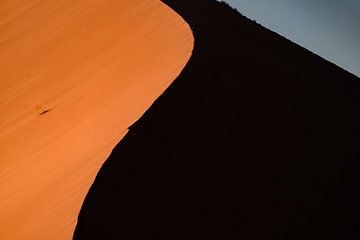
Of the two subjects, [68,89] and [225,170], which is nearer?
[225,170]

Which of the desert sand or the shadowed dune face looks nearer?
the desert sand

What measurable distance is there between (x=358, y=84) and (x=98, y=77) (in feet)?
41.7

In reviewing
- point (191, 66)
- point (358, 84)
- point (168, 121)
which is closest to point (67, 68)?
point (191, 66)

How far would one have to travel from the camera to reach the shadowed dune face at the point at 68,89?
3.68m

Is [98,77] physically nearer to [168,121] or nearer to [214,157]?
[168,121]

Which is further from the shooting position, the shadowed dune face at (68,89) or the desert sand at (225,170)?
the shadowed dune face at (68,89)

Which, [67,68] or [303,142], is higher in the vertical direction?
[303,142]

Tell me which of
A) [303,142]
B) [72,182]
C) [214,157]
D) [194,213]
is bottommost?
[72,182]

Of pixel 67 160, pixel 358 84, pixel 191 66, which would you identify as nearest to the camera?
pixel 67 160

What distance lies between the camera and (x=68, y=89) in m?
5.96

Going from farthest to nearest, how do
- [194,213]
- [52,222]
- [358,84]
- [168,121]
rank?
[358,84], [168,121], [194,213], [52,222]

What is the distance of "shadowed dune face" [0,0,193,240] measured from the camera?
3.68 metres

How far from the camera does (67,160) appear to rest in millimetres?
4086

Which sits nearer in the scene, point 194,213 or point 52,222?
point 52,222
